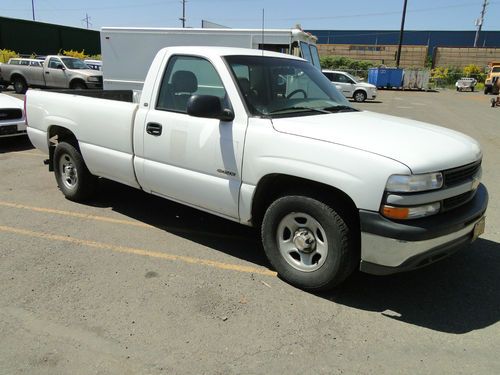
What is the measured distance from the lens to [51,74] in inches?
787

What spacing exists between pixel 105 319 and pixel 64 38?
137 ft

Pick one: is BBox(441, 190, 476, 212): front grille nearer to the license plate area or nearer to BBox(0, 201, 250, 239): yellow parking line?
the license plate area

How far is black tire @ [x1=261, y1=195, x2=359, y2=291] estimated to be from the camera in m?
3.40

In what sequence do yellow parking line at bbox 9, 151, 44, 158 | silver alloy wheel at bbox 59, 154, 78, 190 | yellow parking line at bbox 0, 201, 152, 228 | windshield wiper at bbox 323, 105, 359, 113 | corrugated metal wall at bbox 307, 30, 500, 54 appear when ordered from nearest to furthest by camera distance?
windshield wiper at bbox 323, 105, 359, 113 → yellow parking line at bbox 0, 201, 152, 228 → silver alloy wheel at bbox 59, 154, 78, 190 → yellow parking line at bbox 9, 151, 44, 158 → corrugated metal wall at bbox 307, 30, 500, 54

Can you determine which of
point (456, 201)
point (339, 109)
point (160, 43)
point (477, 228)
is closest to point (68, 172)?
point (339, 109)

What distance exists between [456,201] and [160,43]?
476 inches

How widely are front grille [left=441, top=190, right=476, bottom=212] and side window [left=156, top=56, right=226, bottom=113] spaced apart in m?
2.28

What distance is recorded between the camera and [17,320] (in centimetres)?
328

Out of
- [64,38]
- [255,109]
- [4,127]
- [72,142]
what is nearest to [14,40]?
[64,38]

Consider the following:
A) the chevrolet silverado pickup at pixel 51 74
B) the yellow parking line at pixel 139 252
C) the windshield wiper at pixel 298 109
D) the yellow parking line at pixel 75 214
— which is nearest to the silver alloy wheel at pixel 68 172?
the yellow parking line at pixel 75 214

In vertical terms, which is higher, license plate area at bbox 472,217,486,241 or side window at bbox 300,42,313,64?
side window at bbox 300,42,313,64

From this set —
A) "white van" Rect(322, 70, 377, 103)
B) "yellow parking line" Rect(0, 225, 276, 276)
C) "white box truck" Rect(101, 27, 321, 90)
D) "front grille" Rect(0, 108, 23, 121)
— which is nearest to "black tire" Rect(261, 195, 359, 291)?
"yellow parking line" Rect(0, 225, 276, 276)

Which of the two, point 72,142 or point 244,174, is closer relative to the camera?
point 244,174

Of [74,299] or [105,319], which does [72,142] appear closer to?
[74,299]
